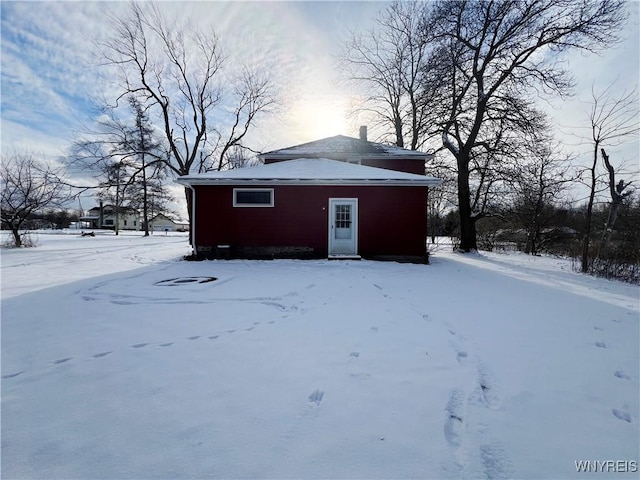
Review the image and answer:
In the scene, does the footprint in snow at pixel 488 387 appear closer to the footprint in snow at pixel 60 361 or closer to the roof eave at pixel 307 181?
the footprint in snow at pixel 60 361

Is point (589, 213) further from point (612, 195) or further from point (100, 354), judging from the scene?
point (100, 354)

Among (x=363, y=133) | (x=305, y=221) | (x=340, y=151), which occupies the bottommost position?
(x=305, y=221)

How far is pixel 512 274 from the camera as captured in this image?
8359 millimetres

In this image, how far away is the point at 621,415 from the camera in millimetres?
2178

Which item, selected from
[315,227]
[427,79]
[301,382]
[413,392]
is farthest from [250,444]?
[427,79]

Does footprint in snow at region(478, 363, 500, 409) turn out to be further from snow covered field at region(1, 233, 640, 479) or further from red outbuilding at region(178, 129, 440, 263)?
red outbuilding at region(178, 129, 440, 263)

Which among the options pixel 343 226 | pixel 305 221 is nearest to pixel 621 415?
pixel 343 226

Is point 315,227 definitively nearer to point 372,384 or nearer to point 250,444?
point 372,384

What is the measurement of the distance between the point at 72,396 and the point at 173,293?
338cm

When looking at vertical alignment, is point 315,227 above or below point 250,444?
above

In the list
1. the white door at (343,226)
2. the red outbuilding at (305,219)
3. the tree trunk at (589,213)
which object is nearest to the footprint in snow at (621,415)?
the red outbuilding at (305,219)

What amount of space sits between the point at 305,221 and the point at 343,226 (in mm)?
1355

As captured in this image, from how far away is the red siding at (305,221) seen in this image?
9.96 m

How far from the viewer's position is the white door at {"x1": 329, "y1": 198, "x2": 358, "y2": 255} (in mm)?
10023
